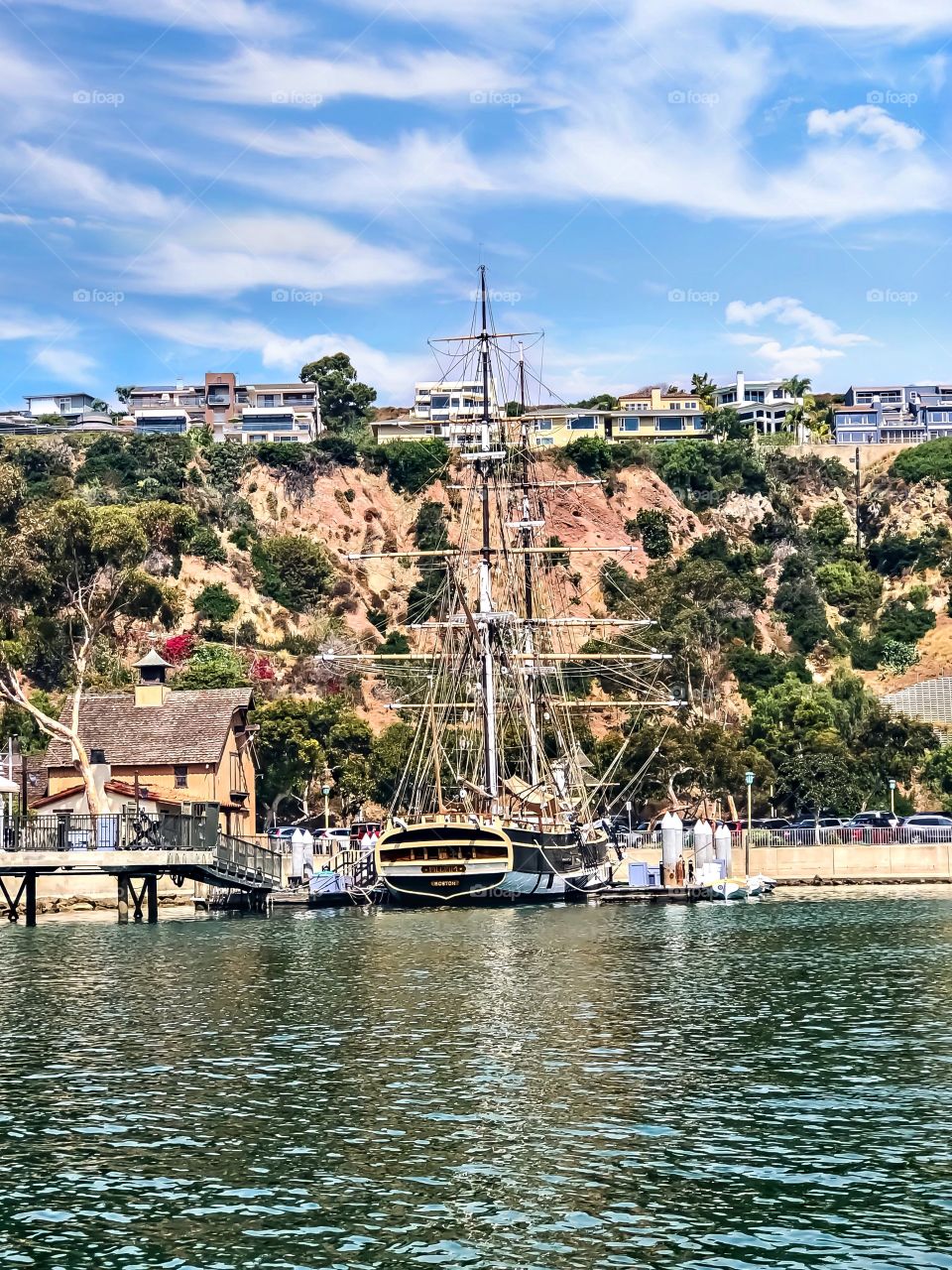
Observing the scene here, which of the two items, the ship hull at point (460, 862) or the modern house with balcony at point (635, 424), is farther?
the modern house with balcony at point (635, 424)

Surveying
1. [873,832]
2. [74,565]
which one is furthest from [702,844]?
[74,565]

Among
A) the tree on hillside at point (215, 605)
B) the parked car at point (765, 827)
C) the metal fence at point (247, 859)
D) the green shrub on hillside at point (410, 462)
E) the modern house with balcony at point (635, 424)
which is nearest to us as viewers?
the metal fence at point (247, 859)

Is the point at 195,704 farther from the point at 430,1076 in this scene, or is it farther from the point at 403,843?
the point at 430,1076

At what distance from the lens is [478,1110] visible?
1112 inches

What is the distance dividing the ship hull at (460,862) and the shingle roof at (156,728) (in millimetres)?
16620

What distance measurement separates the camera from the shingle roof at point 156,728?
89.5 meters

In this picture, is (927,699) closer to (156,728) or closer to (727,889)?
(727,889)

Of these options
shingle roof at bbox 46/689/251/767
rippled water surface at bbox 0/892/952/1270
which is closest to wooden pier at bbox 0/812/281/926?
rippled water surface at bbox 0/892/952/1270

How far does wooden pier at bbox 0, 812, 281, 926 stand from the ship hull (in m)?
8.78

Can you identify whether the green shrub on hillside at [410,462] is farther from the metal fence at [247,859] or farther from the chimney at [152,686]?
the metal fence at [247,859]

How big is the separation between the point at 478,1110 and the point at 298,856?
2184 inches

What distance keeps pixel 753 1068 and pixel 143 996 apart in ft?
54.8

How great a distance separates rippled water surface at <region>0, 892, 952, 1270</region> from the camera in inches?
835

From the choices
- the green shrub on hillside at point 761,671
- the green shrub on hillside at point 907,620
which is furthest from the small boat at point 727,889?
the green shrub on hillside at point 907,620
